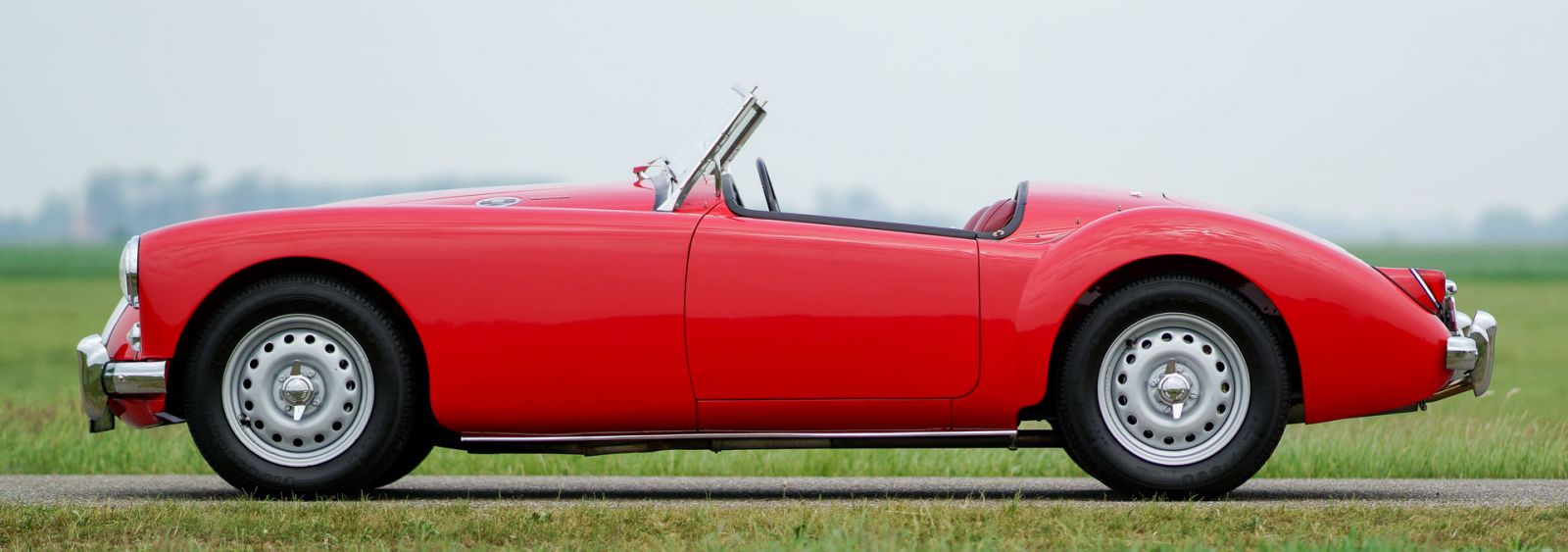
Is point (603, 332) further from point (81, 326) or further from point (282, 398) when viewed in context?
point (81, 326)

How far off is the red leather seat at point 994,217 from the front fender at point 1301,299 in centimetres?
41

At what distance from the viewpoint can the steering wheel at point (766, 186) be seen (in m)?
5.94

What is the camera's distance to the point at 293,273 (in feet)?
18.0

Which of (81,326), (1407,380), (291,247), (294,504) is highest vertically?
(291,247)

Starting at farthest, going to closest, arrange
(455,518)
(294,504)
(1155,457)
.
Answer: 1. (1155,457)
2. (294,504)
3. (455,518)

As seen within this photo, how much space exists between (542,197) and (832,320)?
4.08ft

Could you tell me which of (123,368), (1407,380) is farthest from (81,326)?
(1407,380)

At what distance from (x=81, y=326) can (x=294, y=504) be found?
87.0ft

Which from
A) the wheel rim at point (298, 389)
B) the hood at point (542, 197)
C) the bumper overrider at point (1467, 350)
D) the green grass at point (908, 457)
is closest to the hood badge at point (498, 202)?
the hood at point (542, 197)

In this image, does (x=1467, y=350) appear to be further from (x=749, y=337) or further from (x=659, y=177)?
(x=659, y=177)

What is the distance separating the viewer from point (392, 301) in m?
5.49

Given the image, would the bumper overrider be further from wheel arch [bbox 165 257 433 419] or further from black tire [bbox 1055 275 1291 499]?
wheel arch [bbox 165 257 433 419]

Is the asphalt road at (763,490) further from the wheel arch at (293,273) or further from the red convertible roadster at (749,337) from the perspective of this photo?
the wheel arch at (293,273)

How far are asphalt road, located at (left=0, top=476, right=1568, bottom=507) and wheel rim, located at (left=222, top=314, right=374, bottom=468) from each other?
0.33 meters
